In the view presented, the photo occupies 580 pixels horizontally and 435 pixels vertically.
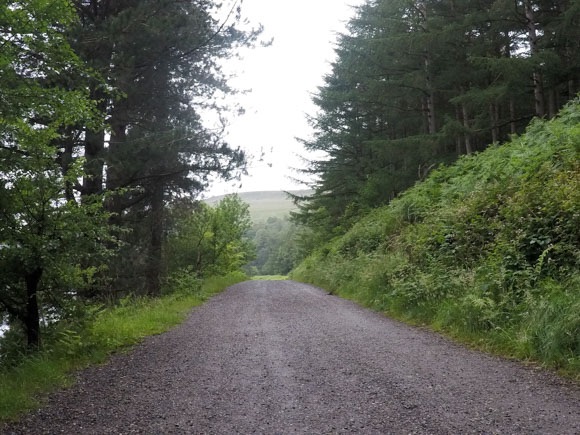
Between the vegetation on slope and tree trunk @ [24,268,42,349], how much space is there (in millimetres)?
5726

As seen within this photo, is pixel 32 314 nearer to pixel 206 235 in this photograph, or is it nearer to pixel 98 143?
pixel 98 143

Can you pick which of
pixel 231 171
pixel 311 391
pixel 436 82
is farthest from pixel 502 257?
pixel 436 82

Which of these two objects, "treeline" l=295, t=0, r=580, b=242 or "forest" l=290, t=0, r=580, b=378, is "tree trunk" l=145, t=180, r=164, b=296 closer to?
"forest" l=290, t=0, r=580, b=378

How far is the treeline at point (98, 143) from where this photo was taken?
5.38 metres

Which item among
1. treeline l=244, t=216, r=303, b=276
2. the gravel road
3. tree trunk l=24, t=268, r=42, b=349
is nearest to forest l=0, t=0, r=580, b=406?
tree trunk l=24, t=268, r=42, b=349

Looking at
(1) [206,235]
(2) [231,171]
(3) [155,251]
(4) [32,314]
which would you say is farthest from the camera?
(1) [206,235]

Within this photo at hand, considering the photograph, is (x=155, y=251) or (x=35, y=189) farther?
(x=155, y=251)

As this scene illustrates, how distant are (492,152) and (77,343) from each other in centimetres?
1135

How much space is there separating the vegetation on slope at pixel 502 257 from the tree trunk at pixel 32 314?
5.73 meters

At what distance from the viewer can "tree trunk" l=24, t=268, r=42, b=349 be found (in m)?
5.61

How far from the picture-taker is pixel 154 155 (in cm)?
1126

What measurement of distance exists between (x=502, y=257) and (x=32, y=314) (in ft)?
22.4

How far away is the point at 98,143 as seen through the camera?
37.1 ft

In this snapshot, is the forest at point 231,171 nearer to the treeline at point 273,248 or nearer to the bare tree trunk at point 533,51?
the bare tree trunk at point 533,51
